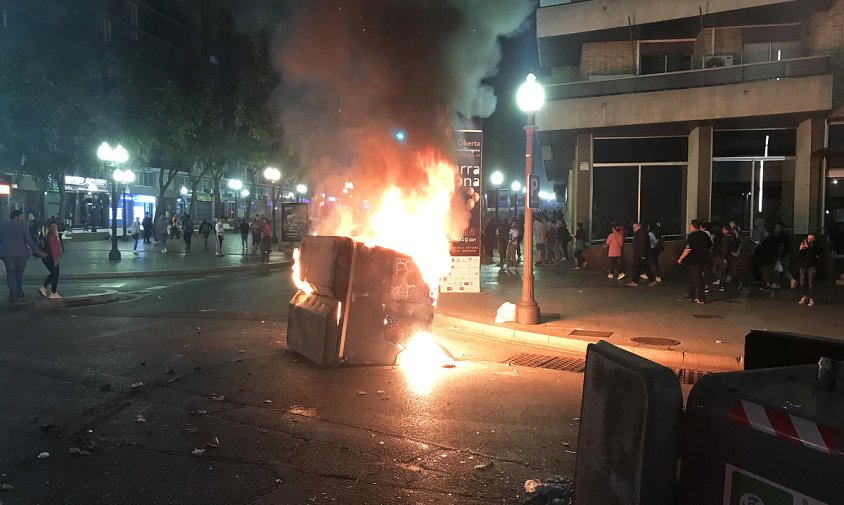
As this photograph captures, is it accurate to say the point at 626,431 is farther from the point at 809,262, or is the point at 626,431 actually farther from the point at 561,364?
the point at 809,262

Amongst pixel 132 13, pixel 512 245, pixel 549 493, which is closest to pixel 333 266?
pixel 549 493

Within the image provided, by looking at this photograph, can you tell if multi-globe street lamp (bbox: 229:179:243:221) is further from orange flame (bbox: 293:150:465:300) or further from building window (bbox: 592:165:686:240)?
orange flame (bbox: 293:150:465:300)

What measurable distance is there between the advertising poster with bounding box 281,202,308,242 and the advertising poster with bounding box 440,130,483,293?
13.0 metres

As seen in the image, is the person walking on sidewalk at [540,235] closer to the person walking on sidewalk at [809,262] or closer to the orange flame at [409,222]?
the person walking on sidewalk at [809,262]

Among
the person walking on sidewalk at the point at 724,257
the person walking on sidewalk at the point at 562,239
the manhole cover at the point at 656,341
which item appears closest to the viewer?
the manhole cover at the point at 656,341

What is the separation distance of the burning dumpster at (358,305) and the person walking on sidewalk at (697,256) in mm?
6414

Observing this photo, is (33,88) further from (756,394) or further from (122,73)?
(756,394)

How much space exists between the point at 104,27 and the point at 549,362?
50.0 metres

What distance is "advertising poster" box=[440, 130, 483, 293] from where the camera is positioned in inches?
487

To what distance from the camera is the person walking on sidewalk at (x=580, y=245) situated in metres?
18.4

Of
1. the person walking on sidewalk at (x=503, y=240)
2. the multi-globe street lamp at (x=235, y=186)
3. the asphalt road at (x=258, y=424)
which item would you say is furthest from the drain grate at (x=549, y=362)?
the multi-globe street lamp at (x=235, y=186)

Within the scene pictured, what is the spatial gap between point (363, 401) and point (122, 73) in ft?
90.3

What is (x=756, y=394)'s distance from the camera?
7.44 ft

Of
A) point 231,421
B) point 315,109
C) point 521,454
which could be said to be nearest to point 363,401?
point 231,421
